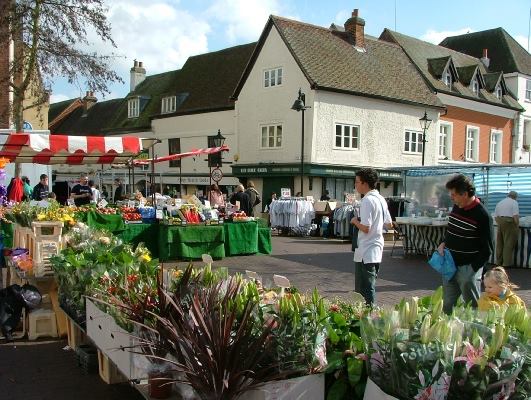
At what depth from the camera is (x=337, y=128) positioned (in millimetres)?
26078

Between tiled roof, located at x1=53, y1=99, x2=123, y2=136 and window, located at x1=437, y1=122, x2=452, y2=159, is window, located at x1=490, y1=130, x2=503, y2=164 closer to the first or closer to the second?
window, located at x1=437, y1=122, x2=452, y2=159

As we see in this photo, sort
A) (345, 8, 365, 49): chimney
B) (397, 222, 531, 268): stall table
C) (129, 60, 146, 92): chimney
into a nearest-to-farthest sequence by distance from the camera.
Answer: (397, 222, 531, 268): stall table
(345, 8, 365, 49): chimney
(129, 60, 146, 92): chimney

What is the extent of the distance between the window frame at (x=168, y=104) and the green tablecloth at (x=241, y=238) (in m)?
22.3

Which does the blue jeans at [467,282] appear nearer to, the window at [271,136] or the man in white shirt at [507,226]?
the man in white shirt at [507,226]

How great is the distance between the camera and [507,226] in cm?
1186

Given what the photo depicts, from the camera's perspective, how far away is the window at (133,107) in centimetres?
3828

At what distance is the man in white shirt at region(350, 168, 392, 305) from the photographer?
552cm

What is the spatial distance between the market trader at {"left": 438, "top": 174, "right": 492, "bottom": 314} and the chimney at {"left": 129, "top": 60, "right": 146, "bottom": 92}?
39803 mm

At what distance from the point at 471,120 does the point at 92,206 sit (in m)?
26.2

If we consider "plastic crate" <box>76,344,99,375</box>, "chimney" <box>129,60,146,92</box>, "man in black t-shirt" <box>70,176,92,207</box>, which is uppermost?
"chimney" <box>129,60,146,92</box>

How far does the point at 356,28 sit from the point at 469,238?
25951 millimetres

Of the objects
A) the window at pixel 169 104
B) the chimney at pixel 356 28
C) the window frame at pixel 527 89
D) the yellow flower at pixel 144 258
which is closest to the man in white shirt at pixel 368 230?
the yellow flower at pixel 144 258

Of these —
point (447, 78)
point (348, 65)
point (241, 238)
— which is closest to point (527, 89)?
point (447, 78)

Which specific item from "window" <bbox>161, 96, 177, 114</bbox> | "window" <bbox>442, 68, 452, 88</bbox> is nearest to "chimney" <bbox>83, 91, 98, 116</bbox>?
"window" <bbox>161, 96, 177, 114</bbox>
